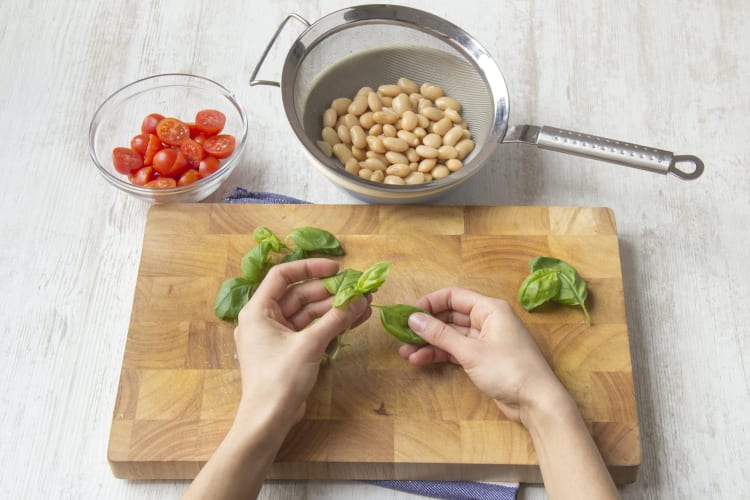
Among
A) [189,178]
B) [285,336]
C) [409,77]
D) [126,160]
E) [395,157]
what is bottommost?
[126,160]

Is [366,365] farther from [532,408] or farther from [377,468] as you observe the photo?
[532,408]

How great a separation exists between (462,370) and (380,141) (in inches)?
23.0

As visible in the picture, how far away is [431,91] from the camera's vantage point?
1.84m

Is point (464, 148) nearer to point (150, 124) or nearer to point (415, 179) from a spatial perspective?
point (415, 179)

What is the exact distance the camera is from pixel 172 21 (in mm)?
2082

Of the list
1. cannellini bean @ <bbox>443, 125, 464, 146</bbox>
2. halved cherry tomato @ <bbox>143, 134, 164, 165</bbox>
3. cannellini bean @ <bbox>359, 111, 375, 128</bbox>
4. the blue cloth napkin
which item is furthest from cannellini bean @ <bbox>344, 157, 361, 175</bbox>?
the blue cloth napkin

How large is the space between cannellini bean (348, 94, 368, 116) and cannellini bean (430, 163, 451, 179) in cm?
24

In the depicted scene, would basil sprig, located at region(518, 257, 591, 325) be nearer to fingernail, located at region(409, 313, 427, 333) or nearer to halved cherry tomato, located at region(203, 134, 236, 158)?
fingernail, located at region(409, 313, 427, 333)

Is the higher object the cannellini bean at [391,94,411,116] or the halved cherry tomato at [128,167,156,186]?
the cannellini bean at [391,94,411,116]

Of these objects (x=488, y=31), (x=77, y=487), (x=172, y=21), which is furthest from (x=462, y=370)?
(x=172, y=21)

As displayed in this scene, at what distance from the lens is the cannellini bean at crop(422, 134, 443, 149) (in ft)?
5.78

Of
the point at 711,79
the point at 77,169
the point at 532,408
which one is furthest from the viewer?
the point at 711,79

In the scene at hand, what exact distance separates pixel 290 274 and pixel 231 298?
142 mm

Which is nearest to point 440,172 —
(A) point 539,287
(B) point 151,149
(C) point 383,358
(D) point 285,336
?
(A) point 539,287
